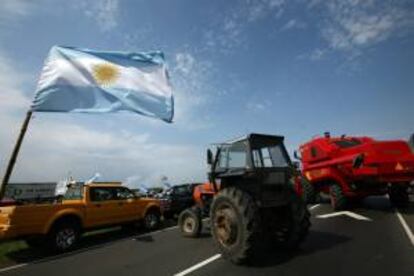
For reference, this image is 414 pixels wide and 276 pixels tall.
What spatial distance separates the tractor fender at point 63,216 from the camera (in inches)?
407

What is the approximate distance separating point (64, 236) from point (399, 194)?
12373 millimetres

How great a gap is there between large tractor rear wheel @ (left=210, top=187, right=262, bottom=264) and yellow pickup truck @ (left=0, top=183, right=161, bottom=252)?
17.2 feet

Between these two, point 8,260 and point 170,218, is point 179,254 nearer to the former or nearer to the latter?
point 8,260

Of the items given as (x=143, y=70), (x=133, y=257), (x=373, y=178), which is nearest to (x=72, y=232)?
(x=133, y=257)

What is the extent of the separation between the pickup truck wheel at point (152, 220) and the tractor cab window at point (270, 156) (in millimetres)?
7014

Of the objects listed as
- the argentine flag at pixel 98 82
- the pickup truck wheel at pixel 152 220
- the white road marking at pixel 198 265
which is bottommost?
the white road marking at pixel 198 265

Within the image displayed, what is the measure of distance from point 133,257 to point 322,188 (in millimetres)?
10357

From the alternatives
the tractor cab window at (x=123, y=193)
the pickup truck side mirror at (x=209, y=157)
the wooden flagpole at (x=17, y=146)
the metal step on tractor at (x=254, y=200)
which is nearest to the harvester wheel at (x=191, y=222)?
the metal step on tractor at (x=254, y=200)

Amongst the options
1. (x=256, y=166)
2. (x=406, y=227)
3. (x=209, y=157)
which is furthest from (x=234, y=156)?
(x=406, y=227)

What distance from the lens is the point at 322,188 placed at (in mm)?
16359

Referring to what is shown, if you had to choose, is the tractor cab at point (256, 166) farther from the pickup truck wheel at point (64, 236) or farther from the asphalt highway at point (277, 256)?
the pickup truck wheel at point (64, 236)

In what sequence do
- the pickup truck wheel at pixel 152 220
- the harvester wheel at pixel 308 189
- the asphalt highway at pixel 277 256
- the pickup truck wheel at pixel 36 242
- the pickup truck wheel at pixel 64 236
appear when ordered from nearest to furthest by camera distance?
1. the asphalt highway at pixel 277 256
2. the pickup truck wheel at pixel 64 236
3. the pickup truck wheel at pixel 36 242
4. the pickup truck wheel at pixel 152 220
5. the harvester wheel at pixel 308 189

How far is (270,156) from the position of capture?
29.4 ft

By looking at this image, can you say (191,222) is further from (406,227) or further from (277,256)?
(406,227)
